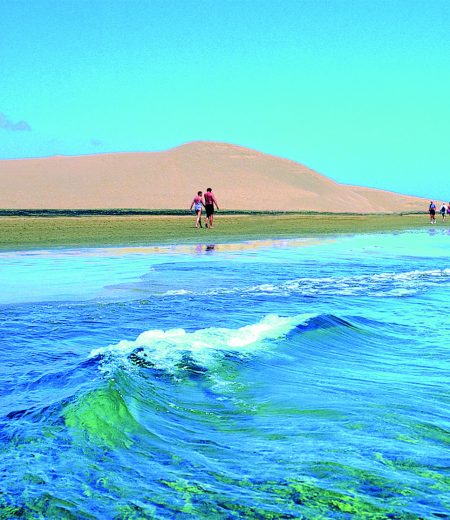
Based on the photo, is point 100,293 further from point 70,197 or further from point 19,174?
point 19,174

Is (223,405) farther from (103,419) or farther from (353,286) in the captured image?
(353,286)

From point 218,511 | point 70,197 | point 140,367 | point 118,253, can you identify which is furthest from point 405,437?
point 70,197

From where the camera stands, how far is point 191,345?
24.1 feet

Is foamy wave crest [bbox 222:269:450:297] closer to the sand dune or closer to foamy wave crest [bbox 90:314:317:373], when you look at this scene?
foamy wave crest [bbox 90:314:317:373]

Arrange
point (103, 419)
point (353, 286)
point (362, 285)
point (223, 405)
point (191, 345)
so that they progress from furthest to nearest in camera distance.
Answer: point (362, 285) < point (353, 286) < point (191, 345) < point (223, 405) < point (103, 419)

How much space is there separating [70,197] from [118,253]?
86228 millimetres

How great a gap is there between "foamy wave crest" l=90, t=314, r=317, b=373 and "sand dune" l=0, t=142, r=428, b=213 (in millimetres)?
86437

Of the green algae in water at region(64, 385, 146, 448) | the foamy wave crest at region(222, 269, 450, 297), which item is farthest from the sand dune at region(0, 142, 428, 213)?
the green algae in water at region(64, 385, 146, 448)

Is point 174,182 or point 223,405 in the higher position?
point 174,182

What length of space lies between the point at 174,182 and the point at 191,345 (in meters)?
114

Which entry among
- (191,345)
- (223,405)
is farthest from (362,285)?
(223,405)

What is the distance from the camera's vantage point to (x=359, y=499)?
144 inches

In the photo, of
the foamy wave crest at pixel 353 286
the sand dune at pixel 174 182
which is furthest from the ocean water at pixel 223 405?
the sand dune at pixel 174 182

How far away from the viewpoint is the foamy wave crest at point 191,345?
6.67 metres
